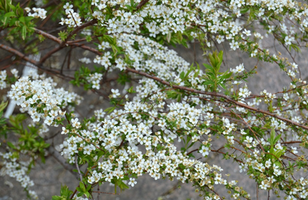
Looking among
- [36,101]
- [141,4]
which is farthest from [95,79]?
[141,4]

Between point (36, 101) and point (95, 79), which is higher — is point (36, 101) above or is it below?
below

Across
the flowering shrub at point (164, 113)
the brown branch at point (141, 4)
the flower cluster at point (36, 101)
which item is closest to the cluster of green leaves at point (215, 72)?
the flowering shrub at point (164, 113)

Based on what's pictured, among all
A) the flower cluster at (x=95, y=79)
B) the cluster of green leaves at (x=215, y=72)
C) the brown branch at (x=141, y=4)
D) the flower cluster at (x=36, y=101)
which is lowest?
the flower cluster at (x=36, y=101)

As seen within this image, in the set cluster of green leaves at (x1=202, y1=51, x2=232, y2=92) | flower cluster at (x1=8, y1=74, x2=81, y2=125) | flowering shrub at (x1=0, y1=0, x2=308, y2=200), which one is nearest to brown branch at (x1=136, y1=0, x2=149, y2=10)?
flowering shrub at (x1=0, y1=0, x2=308, y2=200)

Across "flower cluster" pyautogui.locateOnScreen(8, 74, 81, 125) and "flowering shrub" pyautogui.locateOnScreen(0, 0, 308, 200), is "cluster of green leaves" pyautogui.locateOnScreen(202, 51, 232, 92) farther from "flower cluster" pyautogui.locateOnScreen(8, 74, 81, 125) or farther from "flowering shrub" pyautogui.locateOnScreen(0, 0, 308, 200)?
"flower cluster" pyautogui.locateOnScreen(8, 74, 81, 125)

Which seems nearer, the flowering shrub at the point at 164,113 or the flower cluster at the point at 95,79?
the flowering shrub at the point at 164,113

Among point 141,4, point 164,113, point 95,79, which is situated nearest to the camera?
point 141,4

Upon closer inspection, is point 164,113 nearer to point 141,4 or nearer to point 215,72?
point 215,72

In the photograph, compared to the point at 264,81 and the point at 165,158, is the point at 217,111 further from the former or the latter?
the point at 264,81

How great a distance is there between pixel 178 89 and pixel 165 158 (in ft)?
1.47

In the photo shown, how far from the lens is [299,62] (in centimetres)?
266

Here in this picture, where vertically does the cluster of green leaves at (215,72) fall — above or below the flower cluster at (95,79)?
below

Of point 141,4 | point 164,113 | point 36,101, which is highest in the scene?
point 141,4

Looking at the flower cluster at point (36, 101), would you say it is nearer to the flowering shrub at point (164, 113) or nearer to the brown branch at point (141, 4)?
the flowering shrub at point (164, 113)
